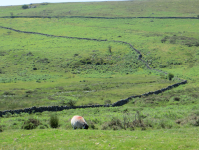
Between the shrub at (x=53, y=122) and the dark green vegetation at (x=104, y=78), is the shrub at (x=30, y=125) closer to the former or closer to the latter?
the dark green vegetation at (x=104, y=78)

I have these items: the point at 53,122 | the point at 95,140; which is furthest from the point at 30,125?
the point at 95,140

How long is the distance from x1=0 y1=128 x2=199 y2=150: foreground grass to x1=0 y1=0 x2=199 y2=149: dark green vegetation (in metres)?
0.06

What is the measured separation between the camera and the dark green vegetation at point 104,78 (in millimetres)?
17984

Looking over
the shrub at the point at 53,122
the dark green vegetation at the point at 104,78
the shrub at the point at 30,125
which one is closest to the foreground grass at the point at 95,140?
the dark green vegetation at the point at 104,78

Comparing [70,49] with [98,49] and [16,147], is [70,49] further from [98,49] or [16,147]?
[16,147]

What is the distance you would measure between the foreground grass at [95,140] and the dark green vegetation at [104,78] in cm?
6

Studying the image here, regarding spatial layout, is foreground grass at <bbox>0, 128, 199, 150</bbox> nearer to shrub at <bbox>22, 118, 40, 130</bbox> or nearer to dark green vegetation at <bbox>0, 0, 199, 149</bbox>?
dark green vegetation at <bbox>0, 0, 199, 149</bbox>

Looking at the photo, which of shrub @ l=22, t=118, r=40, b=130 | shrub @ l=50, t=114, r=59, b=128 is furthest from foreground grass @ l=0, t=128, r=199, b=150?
shrub @ l=50, t=114, r=59, b=128

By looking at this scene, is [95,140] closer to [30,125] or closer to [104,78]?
[30,125]

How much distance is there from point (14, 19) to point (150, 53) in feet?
376

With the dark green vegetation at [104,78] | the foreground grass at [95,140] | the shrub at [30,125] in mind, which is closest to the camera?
the foreground grass at [95,140]

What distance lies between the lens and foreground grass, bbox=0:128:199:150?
1496cm

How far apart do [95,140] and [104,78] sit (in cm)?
5271

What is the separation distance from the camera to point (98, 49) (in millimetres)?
98062
